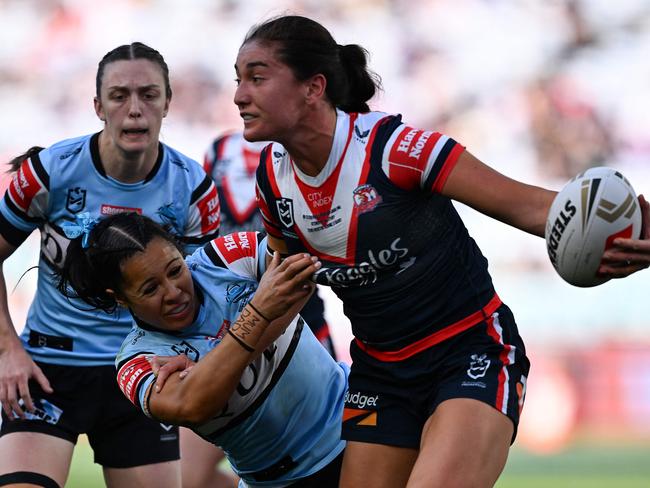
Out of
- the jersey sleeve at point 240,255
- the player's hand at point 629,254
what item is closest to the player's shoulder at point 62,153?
the jersey sleeve at point 240,255

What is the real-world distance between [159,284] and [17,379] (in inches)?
45.9

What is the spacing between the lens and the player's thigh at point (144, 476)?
450 cm

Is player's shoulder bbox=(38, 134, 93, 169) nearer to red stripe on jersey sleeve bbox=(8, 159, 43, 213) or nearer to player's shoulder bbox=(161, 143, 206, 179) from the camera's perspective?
red stripe on jersey sleeve bbox=(8, 159, 43, 213)

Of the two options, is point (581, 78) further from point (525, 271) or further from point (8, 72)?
point (8, 72)

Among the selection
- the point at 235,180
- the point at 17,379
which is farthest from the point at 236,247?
the point at 235,180

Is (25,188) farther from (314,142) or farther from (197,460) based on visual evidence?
(197,460)

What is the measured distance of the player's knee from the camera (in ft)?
13.4

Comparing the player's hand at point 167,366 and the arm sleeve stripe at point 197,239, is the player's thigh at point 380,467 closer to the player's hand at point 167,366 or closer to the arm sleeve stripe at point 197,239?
the player's hand at point 167,366

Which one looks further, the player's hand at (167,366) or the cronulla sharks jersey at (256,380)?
the cronulla sharks jersey at (256,380)

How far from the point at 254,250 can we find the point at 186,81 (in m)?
6.44

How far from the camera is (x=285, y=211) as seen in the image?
3.53 metres

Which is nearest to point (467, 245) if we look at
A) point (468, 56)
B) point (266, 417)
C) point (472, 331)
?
point (472, 331)

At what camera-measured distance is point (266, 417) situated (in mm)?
3721

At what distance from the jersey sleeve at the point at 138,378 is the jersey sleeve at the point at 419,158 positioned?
0.96 metres
